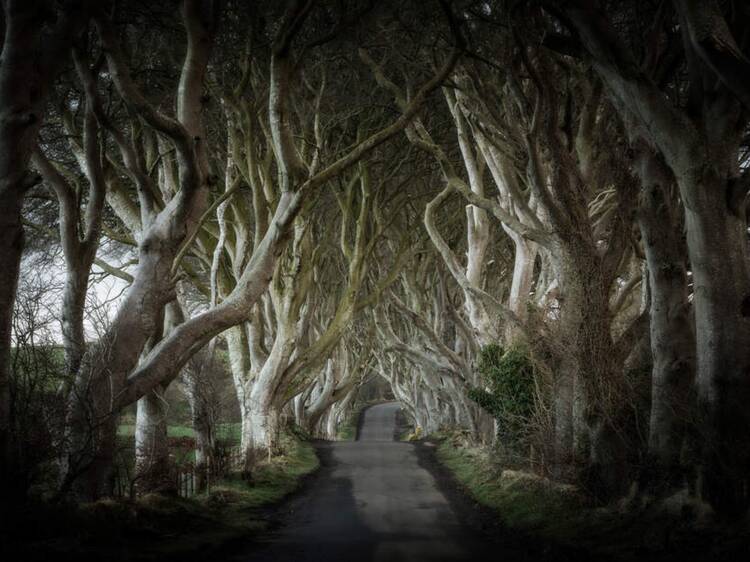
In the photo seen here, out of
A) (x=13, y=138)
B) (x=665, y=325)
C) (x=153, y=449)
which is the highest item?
(x=13, y=138)

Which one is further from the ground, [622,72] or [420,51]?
[420,51]

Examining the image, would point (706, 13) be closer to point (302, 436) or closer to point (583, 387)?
point (583, 387)

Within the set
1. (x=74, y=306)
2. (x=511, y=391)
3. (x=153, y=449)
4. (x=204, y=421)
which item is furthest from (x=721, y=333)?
(x=204, y=421)

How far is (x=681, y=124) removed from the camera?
7.50 m

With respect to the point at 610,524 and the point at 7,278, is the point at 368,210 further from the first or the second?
the point at 7,278

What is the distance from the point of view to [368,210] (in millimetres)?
19219

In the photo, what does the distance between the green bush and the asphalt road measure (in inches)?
80.8

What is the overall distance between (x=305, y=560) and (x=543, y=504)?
433cm

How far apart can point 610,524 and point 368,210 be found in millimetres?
12429

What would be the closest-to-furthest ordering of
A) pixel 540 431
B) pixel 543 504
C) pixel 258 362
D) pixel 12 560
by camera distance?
pixel 12 560 → pixel 543 504 → pixel 540 431 → pixel 258 362

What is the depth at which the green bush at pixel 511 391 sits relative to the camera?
13727 millimetres

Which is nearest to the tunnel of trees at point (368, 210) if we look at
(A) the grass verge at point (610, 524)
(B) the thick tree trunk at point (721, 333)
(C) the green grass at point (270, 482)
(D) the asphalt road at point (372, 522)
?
(B) the thick tree trunk at point (721, 333)

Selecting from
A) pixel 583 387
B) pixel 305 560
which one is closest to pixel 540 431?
pixel 583 387

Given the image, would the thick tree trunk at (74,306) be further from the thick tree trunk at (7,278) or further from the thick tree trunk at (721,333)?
the thick tree trunk at (721,333)
